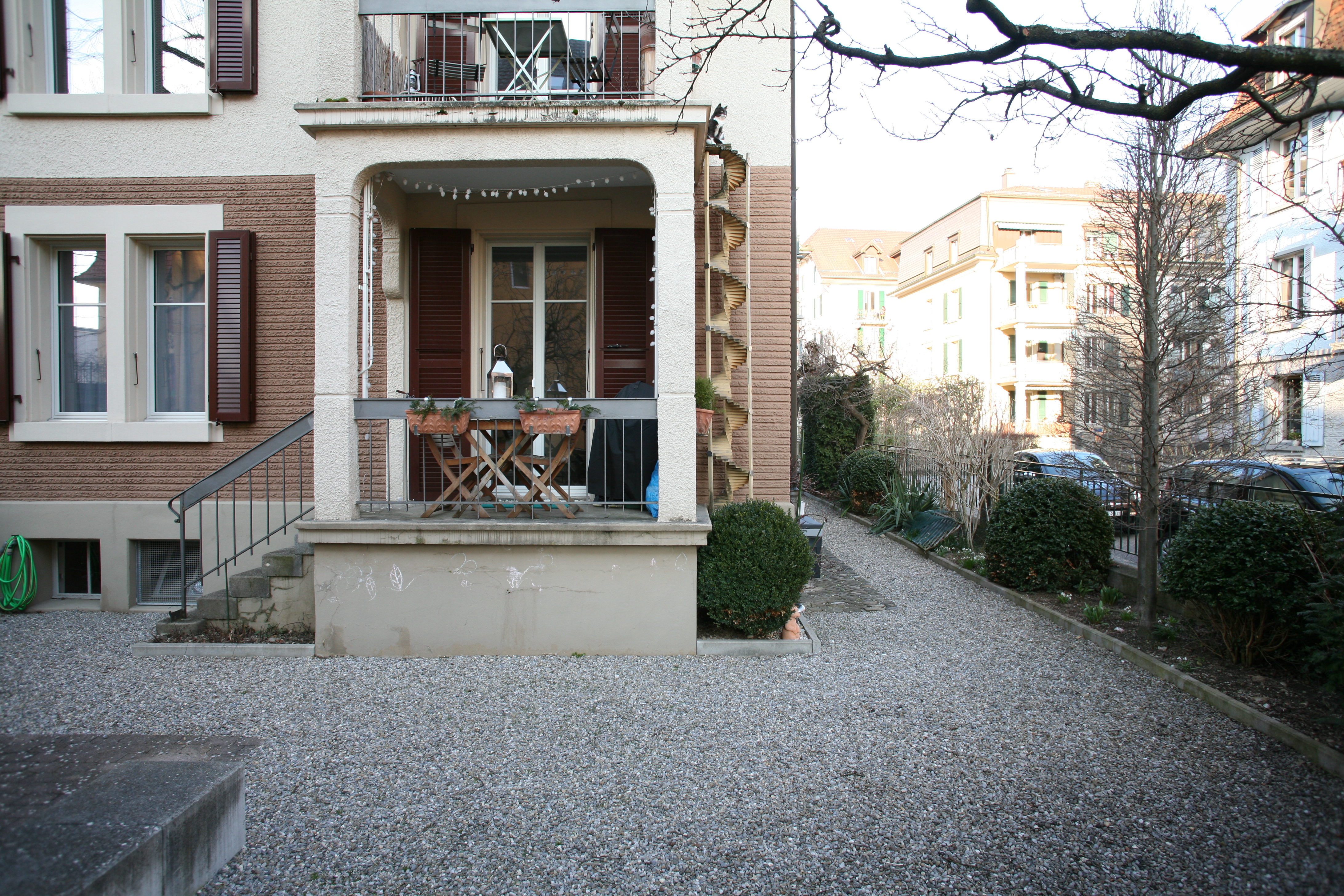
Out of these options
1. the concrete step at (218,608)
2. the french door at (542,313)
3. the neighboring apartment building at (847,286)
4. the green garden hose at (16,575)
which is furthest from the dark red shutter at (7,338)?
the neighboring apartment building at (847,286)

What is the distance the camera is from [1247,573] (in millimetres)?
4457

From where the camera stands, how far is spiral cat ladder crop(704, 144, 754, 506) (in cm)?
621

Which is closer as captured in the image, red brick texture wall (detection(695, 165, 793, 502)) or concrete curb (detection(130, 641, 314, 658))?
concrete curb (detection(130, 641, 314, 658))

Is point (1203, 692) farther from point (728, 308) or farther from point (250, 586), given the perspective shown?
point (250, 586)

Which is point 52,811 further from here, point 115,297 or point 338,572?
point 115,297

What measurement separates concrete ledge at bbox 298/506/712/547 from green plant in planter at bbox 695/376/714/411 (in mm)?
1219

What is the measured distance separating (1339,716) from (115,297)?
9072 millimetres

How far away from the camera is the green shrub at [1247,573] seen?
4.39 meters

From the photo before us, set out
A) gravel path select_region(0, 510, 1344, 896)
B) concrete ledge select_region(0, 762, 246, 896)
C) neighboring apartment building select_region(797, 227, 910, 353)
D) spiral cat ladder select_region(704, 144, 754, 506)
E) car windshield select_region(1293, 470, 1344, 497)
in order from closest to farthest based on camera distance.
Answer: concrete ledge select_region(0, 762, 246, 896), gravel path select_region(0, 510, 1344, 896), spiral cat ladder select_region(704, 144, 754, 506), car windshield select_region(1293, 470, 1344, 497), neighboring apartment building select_region(797, 227, 910, 353)

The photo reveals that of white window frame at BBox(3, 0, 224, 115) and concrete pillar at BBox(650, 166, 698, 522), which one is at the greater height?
white window frame at BBox(3, 0, 224, 115)

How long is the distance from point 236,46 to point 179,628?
5000mm

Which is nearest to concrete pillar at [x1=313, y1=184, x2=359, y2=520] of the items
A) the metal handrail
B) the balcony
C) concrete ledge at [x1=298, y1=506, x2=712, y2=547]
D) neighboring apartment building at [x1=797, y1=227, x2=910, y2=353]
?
concrete ledge at [x1=298, y1=506, x2=712, y2=547]

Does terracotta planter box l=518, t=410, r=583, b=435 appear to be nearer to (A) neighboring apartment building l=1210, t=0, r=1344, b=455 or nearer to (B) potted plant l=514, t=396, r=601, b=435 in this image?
(B) potted plant l=514, t=396, r=601, b=435

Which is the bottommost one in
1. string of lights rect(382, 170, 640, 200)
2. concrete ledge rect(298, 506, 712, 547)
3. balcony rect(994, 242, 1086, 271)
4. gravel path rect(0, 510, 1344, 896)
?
gravel path rect(0, 510, 1344, 896)
